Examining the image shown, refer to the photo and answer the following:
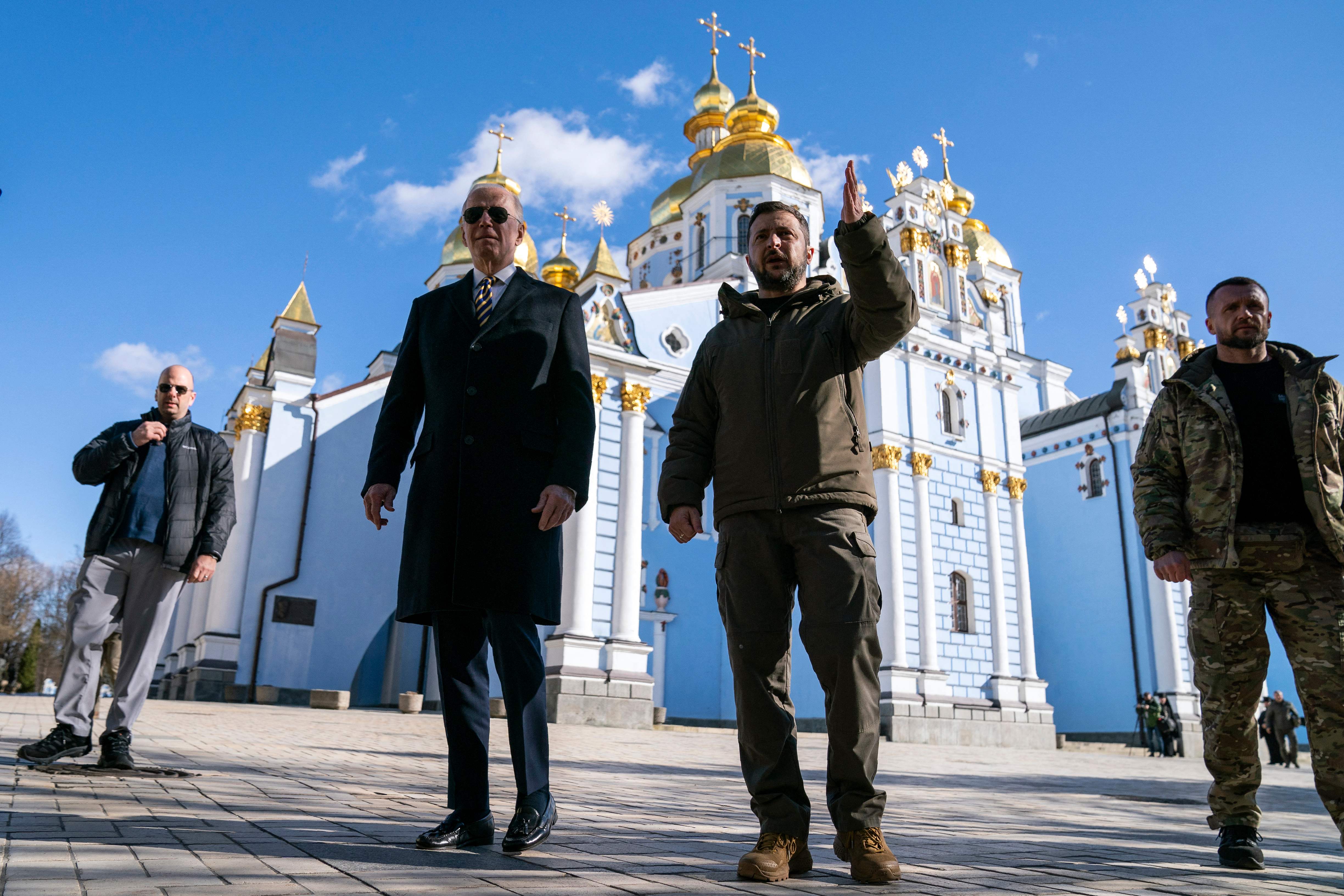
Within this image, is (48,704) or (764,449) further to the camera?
(48,704)

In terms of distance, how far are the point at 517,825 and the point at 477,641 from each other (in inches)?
25.8

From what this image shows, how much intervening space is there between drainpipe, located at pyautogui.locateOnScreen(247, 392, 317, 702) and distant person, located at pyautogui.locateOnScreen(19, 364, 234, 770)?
1562 cm

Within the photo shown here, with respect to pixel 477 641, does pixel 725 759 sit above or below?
below

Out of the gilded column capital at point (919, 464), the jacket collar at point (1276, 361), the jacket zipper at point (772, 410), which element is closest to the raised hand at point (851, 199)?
the jacket zipper at point (772, 410)

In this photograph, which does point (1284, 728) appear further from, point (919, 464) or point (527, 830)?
point (527, 830)

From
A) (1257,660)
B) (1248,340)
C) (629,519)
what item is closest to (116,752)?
(1257,660)

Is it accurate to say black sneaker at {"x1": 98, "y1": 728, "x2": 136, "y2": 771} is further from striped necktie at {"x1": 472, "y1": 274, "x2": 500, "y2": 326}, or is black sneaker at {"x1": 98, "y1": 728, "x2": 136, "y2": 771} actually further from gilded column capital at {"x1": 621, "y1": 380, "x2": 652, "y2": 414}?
gilded column capital at {"x1": 621, "y1": 380, "x2": 652, "y2": 414}

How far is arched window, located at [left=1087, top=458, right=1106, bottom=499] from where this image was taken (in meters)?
27.3

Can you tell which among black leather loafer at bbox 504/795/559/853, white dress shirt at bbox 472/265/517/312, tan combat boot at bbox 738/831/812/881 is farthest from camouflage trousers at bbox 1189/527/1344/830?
white dress shirt at bbox 472/265/517/312

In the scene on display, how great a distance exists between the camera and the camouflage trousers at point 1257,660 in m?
3.65

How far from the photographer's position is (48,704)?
13.9m

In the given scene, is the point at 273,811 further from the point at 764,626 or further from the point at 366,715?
the point at 366,715

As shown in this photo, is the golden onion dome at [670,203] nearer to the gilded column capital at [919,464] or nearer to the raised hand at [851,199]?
the gilded column capital at [919,464]

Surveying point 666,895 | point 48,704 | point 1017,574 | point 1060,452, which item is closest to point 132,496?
point 666,895
